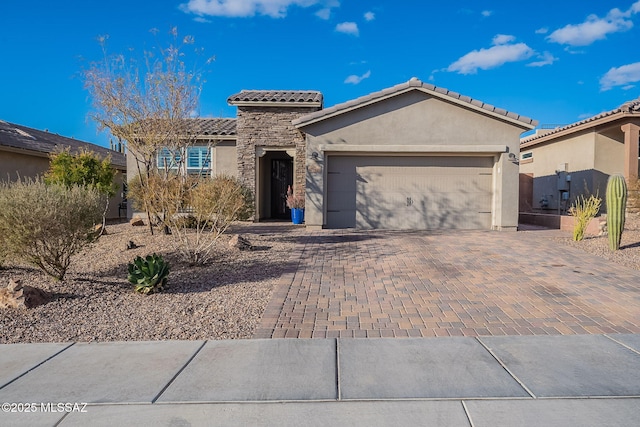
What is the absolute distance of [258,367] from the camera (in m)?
4.40

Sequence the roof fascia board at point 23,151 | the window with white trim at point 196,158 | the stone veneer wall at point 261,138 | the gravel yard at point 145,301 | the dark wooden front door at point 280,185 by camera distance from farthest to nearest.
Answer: the dark wooden front door at point 280,185
the window with white trim at point 196,158
the stone veneer wall at point 261,138
the roof fascia board at point 23,151
the gravel yard at point 145,301

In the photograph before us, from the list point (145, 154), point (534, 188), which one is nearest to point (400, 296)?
point (145, 154)

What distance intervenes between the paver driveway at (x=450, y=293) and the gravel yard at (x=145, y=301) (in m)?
0.48

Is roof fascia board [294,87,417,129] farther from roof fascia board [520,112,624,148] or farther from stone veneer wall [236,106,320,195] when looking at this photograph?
roof fascia board [520,112,624,148]

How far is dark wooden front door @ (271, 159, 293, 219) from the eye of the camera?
20.6 m

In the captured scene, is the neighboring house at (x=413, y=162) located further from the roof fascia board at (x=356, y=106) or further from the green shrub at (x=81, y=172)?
the green shrub at (x=81, y=172)

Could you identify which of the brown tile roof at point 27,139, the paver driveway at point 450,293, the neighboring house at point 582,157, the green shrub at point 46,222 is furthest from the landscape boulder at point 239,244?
the neighboring house at point 582,157

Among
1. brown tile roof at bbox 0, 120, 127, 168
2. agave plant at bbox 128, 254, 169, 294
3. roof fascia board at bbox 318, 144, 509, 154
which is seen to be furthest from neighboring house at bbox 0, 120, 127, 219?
A: agave plant at bbox 128, 254, 169, 294

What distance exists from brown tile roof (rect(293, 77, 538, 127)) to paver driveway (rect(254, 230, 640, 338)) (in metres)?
4.90

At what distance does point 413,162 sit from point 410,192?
102 centimetres

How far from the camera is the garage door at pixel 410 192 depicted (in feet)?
49.0

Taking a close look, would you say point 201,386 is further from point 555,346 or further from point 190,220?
point 190,220

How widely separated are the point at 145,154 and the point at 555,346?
34.5 feet

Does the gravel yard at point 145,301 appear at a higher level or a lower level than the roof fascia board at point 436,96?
lower
